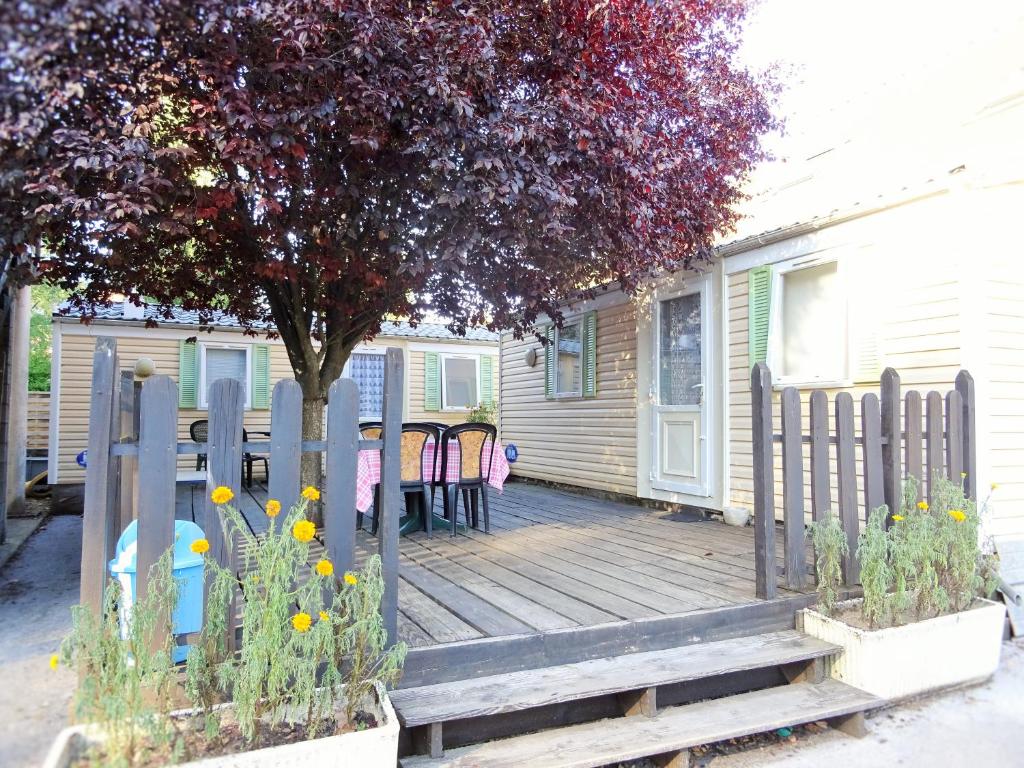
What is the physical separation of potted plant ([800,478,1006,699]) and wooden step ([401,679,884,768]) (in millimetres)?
193

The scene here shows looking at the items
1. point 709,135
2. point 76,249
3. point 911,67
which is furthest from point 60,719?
point 911,67

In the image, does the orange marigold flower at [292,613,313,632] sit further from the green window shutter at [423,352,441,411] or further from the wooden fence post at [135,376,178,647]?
the green window shutter at [423,352,441,411]

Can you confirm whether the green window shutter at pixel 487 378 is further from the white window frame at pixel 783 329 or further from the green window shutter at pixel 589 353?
the white window frame at pixel 783 329

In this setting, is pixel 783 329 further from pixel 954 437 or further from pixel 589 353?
pixel 589 353

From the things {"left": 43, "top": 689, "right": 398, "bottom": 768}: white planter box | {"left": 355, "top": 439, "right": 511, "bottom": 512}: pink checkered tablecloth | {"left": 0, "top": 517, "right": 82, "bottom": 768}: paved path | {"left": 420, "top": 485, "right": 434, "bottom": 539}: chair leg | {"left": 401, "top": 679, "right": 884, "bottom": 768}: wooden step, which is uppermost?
{"left": 355, "top": 439, "right": 511, "bottom": 512}: pink checkered tablecloth

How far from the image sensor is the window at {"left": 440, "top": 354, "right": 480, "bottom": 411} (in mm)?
12102

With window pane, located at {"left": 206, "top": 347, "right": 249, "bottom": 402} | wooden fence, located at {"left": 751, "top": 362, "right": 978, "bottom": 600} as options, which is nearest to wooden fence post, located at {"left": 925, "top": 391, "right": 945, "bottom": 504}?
wooden fence, located at {"left": 751, "top": 362, "right": 978, "bottom": 600}

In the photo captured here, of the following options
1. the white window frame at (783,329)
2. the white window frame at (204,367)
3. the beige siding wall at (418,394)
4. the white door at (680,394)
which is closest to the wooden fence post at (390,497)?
the white window frame at (783,329)

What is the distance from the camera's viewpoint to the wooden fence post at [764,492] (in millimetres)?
3102

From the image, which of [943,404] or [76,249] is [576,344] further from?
[76,249]

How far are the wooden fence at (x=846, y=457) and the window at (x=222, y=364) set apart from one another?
8.89 meters

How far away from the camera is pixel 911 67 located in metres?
8.59

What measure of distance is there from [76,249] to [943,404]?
5.33 m

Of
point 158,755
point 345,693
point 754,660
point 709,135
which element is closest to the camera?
point 158,755
